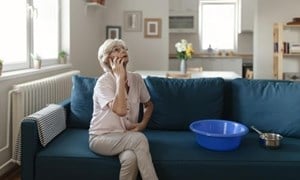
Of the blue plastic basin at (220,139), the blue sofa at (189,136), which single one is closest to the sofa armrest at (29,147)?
the blue sofa at (189,136)

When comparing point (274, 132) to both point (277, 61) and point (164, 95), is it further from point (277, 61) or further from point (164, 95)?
point (277, 61)

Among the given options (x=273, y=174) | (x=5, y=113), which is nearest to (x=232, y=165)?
(x=273, y=174)

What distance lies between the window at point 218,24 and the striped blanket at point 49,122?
6.38 m

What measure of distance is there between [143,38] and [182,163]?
454 cm

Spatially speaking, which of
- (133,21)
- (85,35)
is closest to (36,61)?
(85,35)

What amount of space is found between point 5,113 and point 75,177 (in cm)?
119

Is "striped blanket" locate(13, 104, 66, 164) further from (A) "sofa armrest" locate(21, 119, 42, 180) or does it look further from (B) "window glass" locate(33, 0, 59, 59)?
(B) "window glass" locate(33, 0, 59, 59)

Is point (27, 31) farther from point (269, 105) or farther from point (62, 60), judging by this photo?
point (269, 105)

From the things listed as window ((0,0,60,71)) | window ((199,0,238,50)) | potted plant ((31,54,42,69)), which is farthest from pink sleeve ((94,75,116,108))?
window ((199,0,238,50))

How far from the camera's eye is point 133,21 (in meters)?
6.21

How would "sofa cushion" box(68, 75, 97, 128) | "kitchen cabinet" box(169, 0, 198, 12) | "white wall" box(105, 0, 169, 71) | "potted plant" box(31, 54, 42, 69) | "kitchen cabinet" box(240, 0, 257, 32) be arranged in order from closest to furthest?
"sofa cushion" box(68, 75, 97, 128)
"potted plant" box(31, 54, 42, 69)
"white wall" box(105, 0, 169, 71)
"kitchen cabinet" box(240, 0, 257, 32)
"kitchen cabinet" box(169, 0, 198, 12)

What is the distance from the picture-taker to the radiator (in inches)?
111

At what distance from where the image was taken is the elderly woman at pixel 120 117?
1889mm

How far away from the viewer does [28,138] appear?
2031 mm
